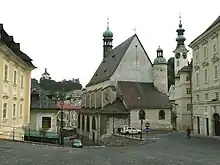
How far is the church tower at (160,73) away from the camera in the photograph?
182 feet

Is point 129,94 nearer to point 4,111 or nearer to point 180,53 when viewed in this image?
point 180,53

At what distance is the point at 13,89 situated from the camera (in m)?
28.9

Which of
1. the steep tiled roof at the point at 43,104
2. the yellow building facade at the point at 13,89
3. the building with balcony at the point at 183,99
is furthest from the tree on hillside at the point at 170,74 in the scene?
the yellow building facade at the point at 13,89

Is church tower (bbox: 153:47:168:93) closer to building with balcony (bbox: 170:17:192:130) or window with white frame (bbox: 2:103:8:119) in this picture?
building with balcony (bbox: 170:17:192:130)

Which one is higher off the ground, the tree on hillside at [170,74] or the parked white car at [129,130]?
the tree on hillside at [170,74]

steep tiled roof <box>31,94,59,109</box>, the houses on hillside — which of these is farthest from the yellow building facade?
the houses on hillside

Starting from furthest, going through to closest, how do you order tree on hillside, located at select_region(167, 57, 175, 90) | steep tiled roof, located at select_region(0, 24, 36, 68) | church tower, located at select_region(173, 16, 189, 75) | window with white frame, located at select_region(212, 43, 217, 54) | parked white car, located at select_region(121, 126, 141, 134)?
tree on hillside, located at select_region(167, 57, 175, 90) < church tower, located at select_region(173, 16, 189, 75) < parked white car, located at select_region(121, 126, 141, 134) < window with white frame, located at select_region(212, 43, 217, 54) < steep tiled roof, located at select_region(0, 24, 36, 68)

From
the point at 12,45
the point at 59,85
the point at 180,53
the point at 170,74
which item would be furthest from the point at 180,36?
the point at 59,85

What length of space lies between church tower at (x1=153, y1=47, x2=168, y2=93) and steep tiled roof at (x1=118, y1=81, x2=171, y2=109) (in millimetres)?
1066

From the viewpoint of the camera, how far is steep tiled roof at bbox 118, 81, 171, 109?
5072cm

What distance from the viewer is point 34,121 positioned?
42062 mm

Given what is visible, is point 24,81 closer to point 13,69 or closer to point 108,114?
point 13,69

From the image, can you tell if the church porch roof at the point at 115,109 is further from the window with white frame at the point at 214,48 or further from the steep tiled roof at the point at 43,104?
the window with white frame at the point at 214,48

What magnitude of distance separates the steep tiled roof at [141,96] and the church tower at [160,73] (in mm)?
1066
